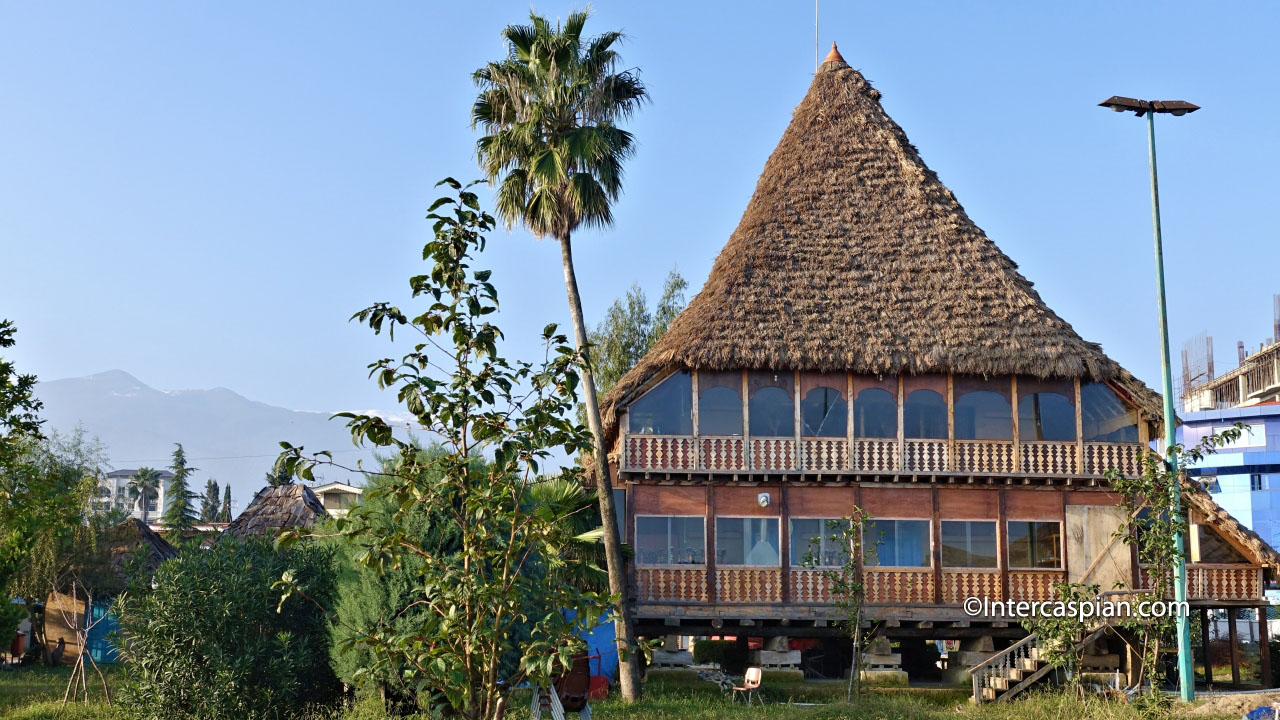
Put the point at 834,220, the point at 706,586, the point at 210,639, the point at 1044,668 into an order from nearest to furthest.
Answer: the point at 210,639, the point at 1044,668, the point at 706,586, the point at 834,220

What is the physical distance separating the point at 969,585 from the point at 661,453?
7058 millimetres

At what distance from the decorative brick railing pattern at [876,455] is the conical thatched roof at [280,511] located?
1678 centimetres

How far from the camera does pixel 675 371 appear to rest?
2464 cm

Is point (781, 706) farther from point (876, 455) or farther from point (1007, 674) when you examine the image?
point (876, 455)

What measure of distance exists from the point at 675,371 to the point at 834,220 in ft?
18.0

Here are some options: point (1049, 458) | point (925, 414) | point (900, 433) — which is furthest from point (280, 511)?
point (1049, 458)

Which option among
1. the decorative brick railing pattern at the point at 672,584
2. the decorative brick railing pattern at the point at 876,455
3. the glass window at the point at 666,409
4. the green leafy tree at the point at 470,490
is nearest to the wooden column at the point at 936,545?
the decorative brick railing pattern at the point at 876,455

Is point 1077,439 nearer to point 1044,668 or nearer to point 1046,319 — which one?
point 1046,319

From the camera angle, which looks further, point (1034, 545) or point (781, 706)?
point (1034, 545)

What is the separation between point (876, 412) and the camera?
25.1 metres

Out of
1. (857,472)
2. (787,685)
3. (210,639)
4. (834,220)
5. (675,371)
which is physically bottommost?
(787,685)

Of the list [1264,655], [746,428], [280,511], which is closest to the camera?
[746,428]

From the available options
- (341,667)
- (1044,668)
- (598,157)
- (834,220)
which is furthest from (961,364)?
(341,667)

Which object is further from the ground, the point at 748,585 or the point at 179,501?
the point at 179,501
